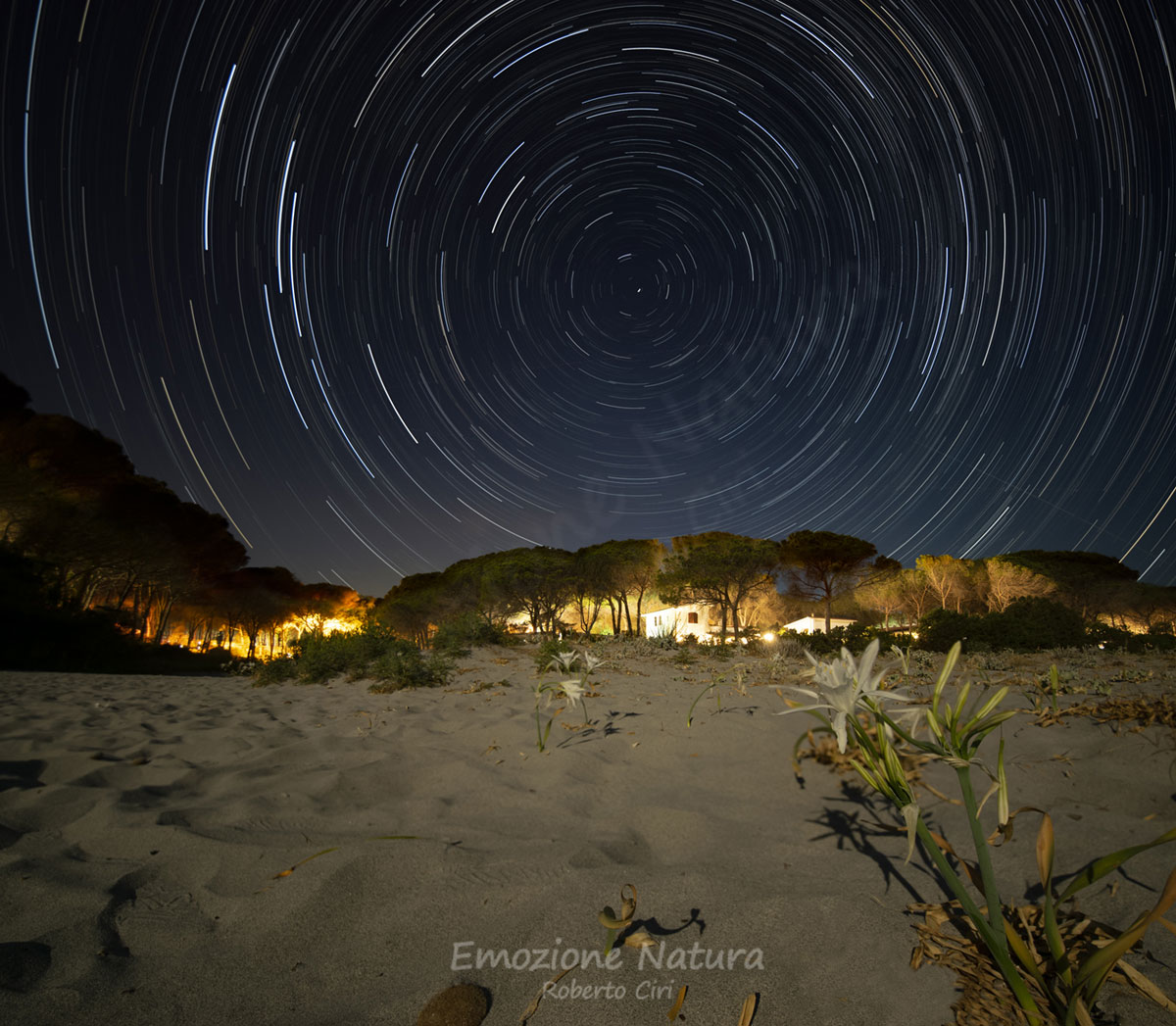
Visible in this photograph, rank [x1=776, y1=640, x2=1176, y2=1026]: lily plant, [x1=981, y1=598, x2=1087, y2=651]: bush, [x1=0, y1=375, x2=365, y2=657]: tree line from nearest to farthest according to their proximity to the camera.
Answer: [x1=776, y1=640, x2=1176, y2=1026]: lily plant < [x1=981, y1=598, x2=1087, y2=651]: bush < [x1=0, y1=375, x2=365, y2=657]: tree line

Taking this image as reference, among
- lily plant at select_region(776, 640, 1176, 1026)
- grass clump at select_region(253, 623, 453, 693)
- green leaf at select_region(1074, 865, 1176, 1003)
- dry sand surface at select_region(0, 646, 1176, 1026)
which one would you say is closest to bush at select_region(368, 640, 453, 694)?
grass clump at select_region(253, 623, 453, 693)

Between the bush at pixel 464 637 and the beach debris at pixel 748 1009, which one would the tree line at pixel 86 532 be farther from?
the beach debris at pixel 748 1009

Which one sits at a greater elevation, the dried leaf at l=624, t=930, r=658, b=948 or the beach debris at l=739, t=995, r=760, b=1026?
the dried leaf at l=624, t=930, r=658, b=948

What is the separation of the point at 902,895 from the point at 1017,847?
0.63m

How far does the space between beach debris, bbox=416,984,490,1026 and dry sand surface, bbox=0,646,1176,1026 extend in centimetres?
3

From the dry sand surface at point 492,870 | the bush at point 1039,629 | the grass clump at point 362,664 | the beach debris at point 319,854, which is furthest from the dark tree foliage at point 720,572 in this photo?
the beach debris at point 319,854

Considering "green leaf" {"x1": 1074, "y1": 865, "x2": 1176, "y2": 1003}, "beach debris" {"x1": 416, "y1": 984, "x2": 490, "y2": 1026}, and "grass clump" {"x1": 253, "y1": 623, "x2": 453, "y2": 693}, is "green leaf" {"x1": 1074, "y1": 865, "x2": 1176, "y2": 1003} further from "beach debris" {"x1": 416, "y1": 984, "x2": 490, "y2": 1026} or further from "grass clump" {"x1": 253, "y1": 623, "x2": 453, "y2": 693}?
"grass clump" {"x1": 253, "y1": 623, "x2": 453, "y2": 693}

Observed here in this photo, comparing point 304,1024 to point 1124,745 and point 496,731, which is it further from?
point 1124,745

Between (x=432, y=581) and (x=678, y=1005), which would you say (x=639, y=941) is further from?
→ (x=432, y=581)

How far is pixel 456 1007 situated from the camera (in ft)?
4.02

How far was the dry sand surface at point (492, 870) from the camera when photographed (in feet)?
4.22

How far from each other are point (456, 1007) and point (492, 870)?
669 mm

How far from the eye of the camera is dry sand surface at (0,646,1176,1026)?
4.22ft

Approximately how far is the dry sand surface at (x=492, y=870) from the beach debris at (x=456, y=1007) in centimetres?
3
